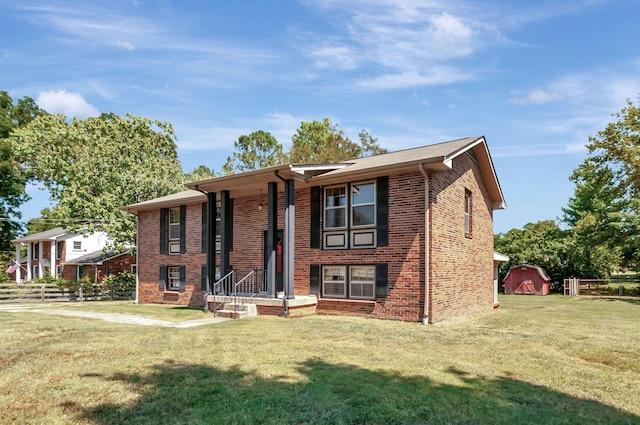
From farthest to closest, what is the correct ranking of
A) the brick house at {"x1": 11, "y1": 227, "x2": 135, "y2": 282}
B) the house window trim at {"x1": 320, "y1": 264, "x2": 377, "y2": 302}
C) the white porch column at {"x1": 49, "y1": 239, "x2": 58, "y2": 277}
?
the white porch column at {"x1": 49, "y1": 239, "x2": 58, "y2": 277}, the brick house at {"x1": 11, "y1": 227, "x2": 135, "y2": 282}, the house window trim at {"x1": 320, "y1": 264, "x2": 377, "y2": 302}

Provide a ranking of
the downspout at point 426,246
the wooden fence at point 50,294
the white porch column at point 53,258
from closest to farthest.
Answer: the downspout at point 426,246, the wooden fence at point 50,294, the white porch column at point 53,258

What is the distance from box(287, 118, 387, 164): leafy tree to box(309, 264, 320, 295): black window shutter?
89.6 ft

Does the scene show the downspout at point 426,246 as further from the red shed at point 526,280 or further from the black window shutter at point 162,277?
the red shed at point 526,280

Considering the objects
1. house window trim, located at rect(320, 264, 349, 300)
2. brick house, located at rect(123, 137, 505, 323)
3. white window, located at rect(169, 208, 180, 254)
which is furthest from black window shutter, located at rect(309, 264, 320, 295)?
white window, located at rect(169, 208, 180, 254)

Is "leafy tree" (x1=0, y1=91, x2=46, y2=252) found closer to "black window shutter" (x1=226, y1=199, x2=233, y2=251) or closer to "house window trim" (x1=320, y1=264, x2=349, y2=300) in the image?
"black window shutter" (x1=226, y1=199, x2=233, y2=251)

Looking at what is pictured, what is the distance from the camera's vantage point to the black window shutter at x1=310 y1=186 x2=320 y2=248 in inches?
568

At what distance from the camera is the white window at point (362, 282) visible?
1338 centimetres

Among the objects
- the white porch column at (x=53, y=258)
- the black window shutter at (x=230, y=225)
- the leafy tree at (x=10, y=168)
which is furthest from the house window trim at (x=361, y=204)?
the white porch column at (x=53, y=258)

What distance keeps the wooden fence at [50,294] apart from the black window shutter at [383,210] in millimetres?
18206

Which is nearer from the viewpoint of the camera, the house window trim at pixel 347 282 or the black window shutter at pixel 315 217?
the house window trim at pixel 347 282

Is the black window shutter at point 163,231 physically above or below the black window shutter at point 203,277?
above

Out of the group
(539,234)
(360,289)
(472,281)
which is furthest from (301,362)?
(539,234)

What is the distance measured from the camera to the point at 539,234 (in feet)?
120

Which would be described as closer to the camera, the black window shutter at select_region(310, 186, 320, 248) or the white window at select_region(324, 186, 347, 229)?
the white window at select_region(324, 186, 347, 229)
